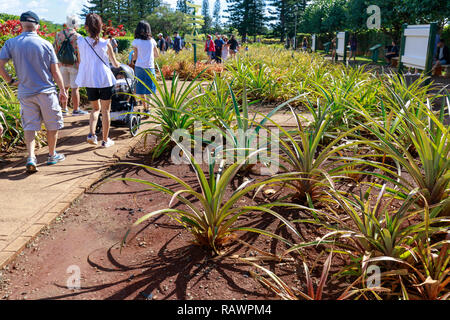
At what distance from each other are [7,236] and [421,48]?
26.5 ft

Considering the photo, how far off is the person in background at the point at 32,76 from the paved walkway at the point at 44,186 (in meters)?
0.27

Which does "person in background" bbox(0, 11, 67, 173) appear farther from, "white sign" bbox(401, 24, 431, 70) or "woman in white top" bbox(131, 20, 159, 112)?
"white sign" bbox(401, 24, 431, 70)

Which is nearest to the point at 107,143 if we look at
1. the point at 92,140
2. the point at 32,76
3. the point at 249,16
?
the point at 92,140

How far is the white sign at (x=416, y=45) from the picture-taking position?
24.3 feet

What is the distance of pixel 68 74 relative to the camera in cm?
629

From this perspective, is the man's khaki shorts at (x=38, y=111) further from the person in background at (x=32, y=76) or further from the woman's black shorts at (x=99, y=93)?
the woman's black shorts at (x=99, y=93)

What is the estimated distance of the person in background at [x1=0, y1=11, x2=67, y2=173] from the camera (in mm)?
3783

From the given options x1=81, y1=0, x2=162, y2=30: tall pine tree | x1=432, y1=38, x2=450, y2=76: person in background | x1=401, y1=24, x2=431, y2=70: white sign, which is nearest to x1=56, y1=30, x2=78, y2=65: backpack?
x1=401, y1=24, x2=431, y2=70: white sign

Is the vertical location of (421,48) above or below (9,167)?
above

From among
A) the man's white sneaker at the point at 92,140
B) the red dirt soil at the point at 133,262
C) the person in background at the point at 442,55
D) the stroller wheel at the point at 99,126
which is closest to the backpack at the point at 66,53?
the stroller wheel at the point at 99,126
